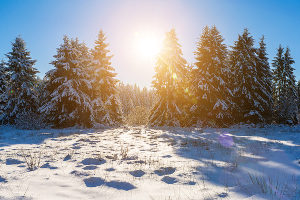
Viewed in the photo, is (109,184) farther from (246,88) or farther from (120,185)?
(246,88)

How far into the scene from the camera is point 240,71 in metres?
20.0

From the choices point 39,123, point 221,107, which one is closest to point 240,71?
point 221,107

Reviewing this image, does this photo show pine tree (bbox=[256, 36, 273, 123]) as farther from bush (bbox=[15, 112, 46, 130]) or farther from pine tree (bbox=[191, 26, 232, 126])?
bush (bbox=[15, 112, 46, 130])

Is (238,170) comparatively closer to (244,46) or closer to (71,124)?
(71,124)

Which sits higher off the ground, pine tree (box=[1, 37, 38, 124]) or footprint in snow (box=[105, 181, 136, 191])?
pine tree (box=[1, 37, 38, 124])

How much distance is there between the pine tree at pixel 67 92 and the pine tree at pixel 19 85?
9.79ft

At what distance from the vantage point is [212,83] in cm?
1891

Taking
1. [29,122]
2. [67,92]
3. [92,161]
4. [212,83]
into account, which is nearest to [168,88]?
[212,83]

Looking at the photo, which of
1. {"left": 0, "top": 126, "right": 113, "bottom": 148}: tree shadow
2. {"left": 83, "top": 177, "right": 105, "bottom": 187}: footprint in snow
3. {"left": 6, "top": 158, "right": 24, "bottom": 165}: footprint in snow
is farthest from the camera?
{"left": 0, "top": 126, "right": 113, "bottom": 148}: tree shadow

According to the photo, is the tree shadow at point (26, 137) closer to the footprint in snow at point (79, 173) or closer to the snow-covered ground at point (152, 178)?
the snow-covered ground at point (152, 178)

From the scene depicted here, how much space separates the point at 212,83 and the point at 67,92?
14605mm

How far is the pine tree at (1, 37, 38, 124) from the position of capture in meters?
19.6

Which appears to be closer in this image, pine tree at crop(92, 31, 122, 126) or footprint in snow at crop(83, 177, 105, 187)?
footprint in snow at crop(83, 177, 105, 187)

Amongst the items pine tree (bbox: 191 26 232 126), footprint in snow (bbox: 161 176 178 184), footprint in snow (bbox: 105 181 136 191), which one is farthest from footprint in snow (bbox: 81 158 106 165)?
pine tree (bbox: 191 26 232 126)
